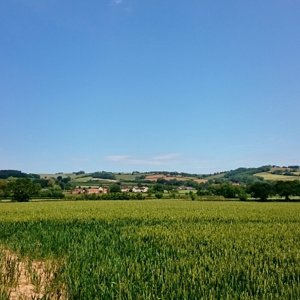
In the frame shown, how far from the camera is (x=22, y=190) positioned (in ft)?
337

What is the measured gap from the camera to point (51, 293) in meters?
9.24

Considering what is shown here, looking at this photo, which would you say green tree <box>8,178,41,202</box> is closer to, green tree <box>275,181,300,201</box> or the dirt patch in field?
green tree <box>275,181,300,201</box>

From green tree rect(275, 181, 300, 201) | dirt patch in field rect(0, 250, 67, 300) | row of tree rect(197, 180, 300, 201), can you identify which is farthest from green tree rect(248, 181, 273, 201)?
dirt patch in field rect(0, 250, 67, 300)

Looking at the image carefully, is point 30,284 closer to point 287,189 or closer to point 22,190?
point 22,190

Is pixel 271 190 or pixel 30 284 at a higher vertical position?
pixel 271 190

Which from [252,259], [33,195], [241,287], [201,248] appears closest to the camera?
[241,287]

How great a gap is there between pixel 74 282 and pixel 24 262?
5.14 metres

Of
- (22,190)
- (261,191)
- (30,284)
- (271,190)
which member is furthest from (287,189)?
(30,284)

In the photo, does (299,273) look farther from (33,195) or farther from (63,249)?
(33,195)

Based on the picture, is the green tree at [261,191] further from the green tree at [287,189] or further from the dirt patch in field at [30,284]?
the dirt patch in field at [30,284]

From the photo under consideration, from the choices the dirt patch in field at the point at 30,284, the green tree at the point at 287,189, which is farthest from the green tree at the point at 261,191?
the dirt patch in field at the point at 30,284

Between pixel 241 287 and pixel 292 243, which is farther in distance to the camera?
pixel 292 243

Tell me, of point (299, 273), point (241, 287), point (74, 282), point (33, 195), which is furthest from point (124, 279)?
point (33, 195)

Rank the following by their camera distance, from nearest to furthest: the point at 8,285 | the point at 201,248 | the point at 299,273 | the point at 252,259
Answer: the point at 8,285 < the point at 299,273 < the point at 252,259 < the point at 201,248
